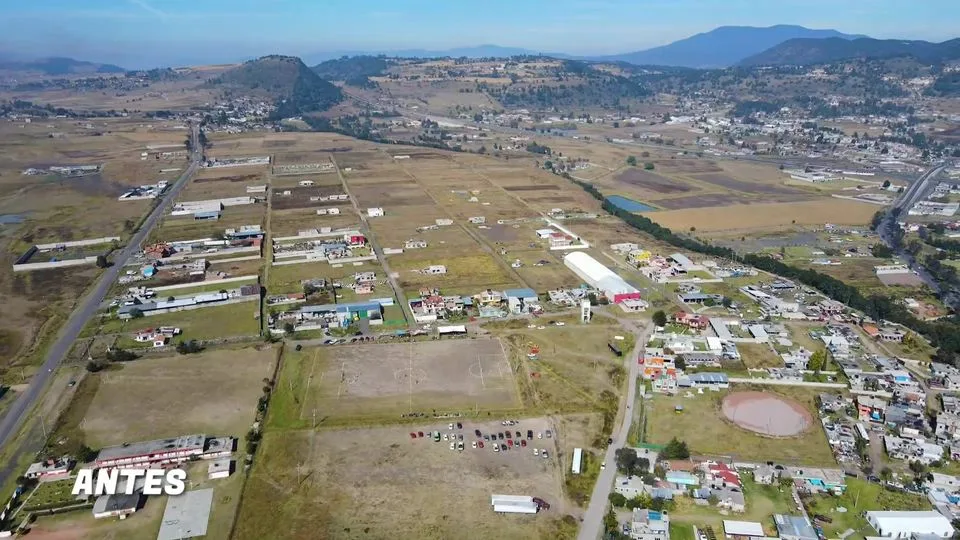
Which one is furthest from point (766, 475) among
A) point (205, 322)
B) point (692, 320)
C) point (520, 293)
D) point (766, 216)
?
point (766, 216)

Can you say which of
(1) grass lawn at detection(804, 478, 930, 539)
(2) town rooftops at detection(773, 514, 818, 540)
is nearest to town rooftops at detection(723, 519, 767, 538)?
(2) town rooftops at detection(773, 514, 818, 540)

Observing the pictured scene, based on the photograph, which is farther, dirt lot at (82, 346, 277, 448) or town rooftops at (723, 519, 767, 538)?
dirt lot at (82, 346, 277, 448)

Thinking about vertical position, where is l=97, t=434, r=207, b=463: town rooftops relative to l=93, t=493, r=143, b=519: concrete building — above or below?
above

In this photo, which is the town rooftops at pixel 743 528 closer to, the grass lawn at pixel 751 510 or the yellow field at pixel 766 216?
the grass lawn at pixel 751 510

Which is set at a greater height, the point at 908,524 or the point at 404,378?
the point at 404,378

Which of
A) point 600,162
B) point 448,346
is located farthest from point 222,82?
point 448,346

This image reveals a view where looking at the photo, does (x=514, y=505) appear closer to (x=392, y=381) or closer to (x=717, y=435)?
(x=717, y=435)

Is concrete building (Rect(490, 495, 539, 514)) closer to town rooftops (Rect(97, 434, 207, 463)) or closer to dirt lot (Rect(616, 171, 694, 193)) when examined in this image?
town rooftops (Rect(97, 434, 207, 463))
